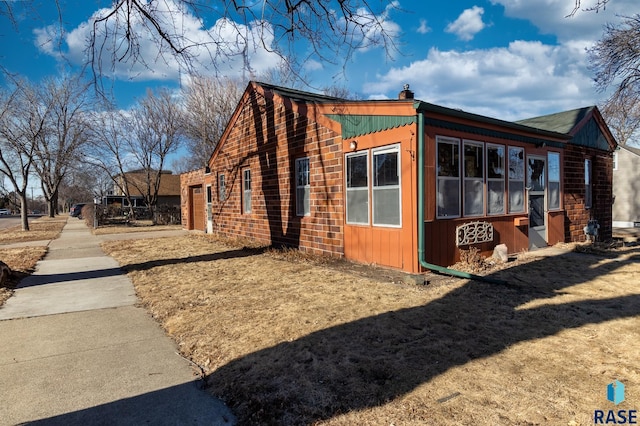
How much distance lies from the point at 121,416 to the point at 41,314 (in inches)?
149

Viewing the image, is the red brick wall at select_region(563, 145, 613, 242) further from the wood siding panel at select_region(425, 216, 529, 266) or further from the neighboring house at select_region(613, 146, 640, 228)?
the neighboring house at select_region(613, 146, 640, 228)

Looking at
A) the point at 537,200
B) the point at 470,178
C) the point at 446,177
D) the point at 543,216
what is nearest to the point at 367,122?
the point at 446,177

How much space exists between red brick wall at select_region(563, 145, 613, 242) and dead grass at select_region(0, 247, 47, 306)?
13.4 metres

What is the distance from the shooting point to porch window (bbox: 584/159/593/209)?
12062mm

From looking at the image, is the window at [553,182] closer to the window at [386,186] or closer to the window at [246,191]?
the window at [386,186]

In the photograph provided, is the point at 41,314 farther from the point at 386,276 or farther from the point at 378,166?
the point at 378,166

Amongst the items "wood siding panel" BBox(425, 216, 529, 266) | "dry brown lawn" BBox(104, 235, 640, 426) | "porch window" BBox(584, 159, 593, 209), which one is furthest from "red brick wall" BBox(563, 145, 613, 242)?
"dry brown lawn" BBox(104, 235, 640, 426)

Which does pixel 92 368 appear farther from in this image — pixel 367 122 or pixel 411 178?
pixel 367 122

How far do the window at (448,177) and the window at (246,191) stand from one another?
7748 millimetres

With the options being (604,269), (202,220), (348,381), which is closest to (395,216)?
(604,269)

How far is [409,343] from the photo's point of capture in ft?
13.0

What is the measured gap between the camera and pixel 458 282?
649 cm

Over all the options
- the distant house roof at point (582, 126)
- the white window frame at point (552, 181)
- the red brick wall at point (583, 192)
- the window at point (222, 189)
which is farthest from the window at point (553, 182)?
the window at point (222, 189)

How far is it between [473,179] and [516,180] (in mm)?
1787
